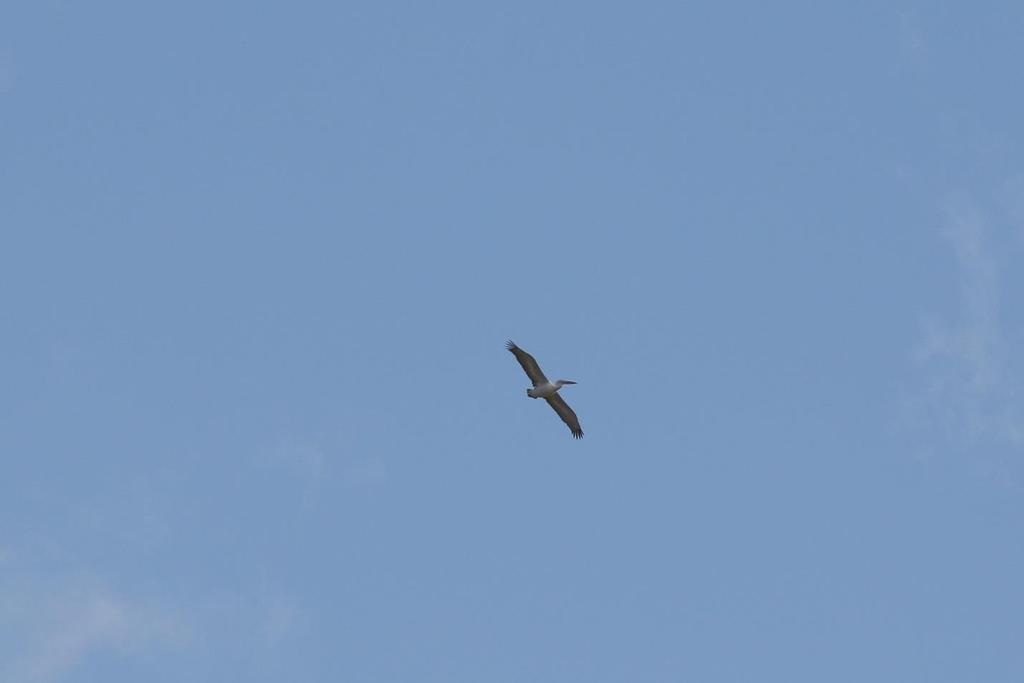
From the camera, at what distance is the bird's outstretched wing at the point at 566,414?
114 meters

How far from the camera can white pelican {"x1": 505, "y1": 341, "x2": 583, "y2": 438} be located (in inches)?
4279

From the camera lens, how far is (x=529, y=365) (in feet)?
360

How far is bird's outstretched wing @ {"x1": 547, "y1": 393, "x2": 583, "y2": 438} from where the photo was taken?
114 metres

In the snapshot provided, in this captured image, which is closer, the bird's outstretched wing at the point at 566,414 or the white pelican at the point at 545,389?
the white pelican at the point at 545,389

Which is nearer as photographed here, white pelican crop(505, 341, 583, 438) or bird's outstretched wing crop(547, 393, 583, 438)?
white pelican crop(505, 341, 583, 438)

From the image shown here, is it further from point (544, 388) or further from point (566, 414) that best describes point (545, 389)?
point (566, 414)

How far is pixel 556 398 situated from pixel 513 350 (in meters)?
7.01

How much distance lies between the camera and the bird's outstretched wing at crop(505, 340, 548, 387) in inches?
4257

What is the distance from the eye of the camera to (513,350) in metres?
108

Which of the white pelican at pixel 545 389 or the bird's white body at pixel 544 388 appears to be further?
the bird's white body at pixel 544 388

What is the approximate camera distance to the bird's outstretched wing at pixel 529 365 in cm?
10812

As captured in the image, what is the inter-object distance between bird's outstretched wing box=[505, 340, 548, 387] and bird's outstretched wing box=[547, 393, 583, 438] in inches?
94.2

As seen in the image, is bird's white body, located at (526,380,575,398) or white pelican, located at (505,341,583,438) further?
bird's white body, located at (526,380,575,398)

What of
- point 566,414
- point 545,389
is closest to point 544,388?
point 545,389
